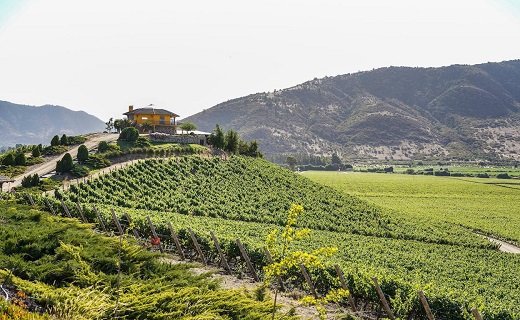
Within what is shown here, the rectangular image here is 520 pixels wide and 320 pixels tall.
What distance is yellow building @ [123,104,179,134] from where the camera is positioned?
2746 inches

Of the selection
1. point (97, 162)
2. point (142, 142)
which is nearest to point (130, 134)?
point (142, 142)

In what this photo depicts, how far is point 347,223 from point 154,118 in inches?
1533

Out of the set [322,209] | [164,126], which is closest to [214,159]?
[164,126]

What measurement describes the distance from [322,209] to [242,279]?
1381 inches

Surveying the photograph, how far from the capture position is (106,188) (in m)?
40.7

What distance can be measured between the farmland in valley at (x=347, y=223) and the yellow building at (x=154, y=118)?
1409 cm

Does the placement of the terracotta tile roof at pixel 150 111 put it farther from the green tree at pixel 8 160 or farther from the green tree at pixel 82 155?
the green tree at pixel 8 160

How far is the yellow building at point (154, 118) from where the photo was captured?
6975 centimetres

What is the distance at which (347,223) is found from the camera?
155 ft

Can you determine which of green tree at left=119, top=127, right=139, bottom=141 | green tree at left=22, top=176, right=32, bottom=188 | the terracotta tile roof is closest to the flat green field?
green tree at left=119, top=127, right=139, bottom=141

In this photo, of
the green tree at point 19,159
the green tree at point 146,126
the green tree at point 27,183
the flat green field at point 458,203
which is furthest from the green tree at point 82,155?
the flat green field at point 458,203

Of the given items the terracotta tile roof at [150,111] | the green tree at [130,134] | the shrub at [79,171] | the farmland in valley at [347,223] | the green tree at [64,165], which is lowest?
the farmland in valley at [347,223]

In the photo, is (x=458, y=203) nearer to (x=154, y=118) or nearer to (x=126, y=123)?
(x=154, y=118)

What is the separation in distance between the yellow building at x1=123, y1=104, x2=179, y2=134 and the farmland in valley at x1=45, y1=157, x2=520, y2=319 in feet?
46.2
